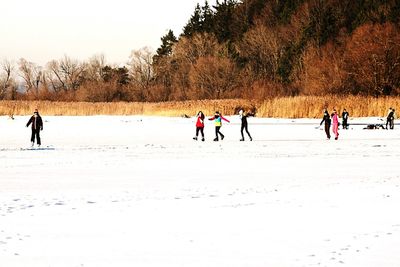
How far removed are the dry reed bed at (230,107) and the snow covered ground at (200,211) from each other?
22950mm

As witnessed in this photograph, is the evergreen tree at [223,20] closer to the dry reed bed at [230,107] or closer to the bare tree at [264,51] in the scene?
the bare tree at [264,51]

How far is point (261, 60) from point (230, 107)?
31.6m

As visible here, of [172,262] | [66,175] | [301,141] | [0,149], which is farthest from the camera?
[301,141]

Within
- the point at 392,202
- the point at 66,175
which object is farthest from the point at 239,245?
the point at 66,175

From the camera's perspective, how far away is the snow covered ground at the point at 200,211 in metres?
5.67

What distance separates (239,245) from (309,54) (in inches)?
2255

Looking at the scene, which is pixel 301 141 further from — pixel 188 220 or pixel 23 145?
pixel 188 220

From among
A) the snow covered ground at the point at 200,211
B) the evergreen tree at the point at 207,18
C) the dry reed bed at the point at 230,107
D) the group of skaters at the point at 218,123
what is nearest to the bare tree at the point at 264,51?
the evergreen tree at the point at 207,18

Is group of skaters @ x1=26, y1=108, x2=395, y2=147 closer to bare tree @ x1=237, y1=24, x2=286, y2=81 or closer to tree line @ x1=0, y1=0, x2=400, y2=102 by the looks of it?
tree line @ x1=0, y1=0, x2=400, y2=102

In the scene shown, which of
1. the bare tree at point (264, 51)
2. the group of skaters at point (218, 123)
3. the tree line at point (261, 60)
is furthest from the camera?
the bare tree at point (264, 51)

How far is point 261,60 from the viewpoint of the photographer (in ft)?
251

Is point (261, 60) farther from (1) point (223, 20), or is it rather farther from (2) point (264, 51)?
(1) point (223, 20)

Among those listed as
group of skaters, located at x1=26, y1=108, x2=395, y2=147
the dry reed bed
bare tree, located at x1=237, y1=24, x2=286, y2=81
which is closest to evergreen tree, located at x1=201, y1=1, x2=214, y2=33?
bare tree, located at x1=237, y1=24, x2=286, y2=81

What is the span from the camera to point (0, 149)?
18672 millimetres
